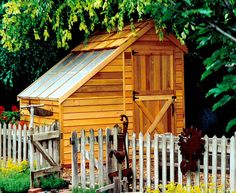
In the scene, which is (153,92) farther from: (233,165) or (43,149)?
(233,165)

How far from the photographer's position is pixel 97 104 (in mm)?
13469

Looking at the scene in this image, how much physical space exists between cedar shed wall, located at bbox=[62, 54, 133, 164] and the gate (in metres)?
1.83

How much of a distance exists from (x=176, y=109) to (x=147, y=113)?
909mm

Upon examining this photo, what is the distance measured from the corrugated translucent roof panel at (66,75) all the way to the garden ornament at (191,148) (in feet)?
15.8

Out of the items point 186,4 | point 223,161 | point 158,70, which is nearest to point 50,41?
point 158,70

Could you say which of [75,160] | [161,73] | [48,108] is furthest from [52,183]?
[161,73]

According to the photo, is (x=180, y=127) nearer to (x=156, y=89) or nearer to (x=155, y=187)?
(x=156, y=89)

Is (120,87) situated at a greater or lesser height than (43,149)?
greater

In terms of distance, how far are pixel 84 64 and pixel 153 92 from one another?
1.89 meters

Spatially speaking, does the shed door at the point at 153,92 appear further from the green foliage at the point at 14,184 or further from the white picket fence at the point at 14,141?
the green foliage at the point at 14,184

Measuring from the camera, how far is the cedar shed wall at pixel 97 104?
42.8ft

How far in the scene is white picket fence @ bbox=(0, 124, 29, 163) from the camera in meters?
12.0

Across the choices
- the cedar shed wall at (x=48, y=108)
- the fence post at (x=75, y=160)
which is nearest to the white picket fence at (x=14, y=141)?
the cedar shed wall at (x=48, y=108)

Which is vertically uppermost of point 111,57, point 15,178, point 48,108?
point 111,57
